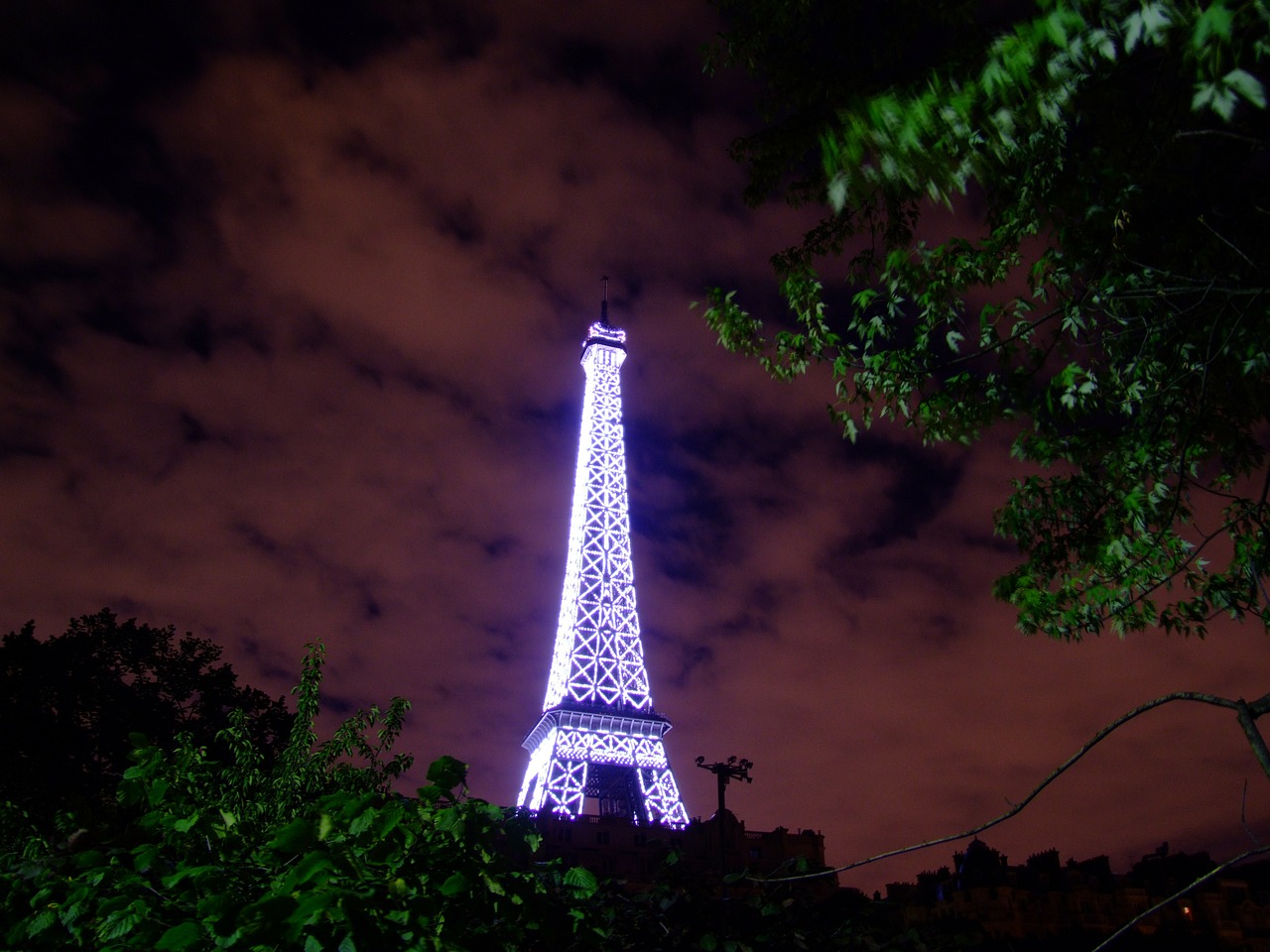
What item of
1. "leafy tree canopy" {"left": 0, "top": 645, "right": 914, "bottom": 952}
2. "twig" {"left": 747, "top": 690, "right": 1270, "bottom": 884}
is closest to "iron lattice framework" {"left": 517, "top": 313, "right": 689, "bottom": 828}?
"leafy tree canopy" {"left": 0, "top": 645, "right": 914, "bottom": 952}

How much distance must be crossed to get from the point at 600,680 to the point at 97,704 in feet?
105

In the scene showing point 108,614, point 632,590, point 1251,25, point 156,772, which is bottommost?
point 156,772

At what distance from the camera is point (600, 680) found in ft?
190

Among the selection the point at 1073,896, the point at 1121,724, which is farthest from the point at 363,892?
the point at 1073,896

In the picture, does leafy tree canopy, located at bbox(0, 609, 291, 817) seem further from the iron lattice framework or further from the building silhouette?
the building silhouette

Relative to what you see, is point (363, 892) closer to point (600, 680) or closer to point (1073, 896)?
point (600, 680)

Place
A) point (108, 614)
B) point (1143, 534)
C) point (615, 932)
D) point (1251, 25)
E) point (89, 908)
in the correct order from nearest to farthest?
point (1251, 25)
point (89, 908)
point (615, 932)
point (1143, 534)
point (108, 614)

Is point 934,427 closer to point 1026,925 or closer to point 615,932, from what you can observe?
point 615,932

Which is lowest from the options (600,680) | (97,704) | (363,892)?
(363,892)

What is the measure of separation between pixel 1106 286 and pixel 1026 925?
7067 cm

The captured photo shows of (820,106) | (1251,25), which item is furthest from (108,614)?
(1251,25)

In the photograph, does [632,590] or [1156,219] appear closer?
[1156,219]

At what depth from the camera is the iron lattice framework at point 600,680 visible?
5425cm

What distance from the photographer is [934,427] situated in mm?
7141
